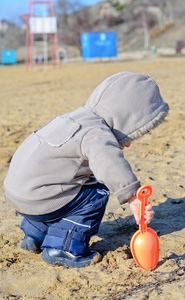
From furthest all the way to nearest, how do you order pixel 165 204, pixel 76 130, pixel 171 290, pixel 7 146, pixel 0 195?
pixel 7 146, pixel 0 195, pixel 165 204, pixel 76 130, pixel 171 290

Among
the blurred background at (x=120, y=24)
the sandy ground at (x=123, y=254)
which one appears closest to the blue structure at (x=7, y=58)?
the blurred background at (x=120, y=24)

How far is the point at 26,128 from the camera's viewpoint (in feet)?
17.1

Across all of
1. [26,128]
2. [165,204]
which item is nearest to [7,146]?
[26,128]

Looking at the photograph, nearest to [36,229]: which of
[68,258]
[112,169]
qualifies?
[68,258]

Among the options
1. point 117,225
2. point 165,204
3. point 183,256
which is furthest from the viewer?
point 165,204

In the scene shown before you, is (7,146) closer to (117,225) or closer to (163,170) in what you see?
(163,170)

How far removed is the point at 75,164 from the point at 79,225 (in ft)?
1.05

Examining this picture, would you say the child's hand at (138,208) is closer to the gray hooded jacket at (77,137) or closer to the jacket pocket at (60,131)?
the gray hooded jacket at (77,137)

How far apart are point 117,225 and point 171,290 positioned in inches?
30.3

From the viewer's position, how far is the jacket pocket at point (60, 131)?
1.92m

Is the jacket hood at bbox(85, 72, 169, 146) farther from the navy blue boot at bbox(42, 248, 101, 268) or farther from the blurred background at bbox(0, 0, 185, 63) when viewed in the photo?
the blurred background at bbox(0, 0, 185, 63)

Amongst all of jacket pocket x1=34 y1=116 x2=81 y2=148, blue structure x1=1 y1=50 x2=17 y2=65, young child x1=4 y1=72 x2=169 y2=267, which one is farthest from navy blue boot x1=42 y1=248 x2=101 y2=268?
blue structure x1=1 y1=50 x2=17 y2=65

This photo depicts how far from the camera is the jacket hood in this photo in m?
1.96

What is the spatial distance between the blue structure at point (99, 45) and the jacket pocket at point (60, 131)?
19.1 m
